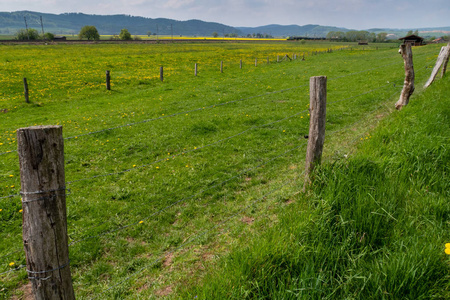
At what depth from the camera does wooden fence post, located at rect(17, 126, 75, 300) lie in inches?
88.3

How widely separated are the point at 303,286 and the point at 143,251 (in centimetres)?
334

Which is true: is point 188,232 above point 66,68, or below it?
below

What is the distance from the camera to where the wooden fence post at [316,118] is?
4.62 meters

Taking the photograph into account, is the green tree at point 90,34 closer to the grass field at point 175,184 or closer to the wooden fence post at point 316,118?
the grass field at point 175,184

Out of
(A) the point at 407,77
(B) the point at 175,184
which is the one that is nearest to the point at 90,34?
(B) the point at 175,184

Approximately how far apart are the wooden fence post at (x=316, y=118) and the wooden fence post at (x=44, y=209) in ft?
11.8

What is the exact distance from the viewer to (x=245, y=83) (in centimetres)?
2377

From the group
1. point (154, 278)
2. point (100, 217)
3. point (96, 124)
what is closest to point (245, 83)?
point (96, 124)

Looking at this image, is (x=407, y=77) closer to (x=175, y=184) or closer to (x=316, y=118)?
(x=316, y=118)

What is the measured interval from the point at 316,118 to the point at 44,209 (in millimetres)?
3905

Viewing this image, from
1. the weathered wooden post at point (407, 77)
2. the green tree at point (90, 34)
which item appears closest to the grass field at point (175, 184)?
the weathered wooden post at point (407, 77)

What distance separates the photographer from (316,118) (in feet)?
15.5

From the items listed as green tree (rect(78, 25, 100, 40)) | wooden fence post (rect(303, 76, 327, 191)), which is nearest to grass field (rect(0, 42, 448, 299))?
wooden fence post (rect(303, 76, 327, 191))

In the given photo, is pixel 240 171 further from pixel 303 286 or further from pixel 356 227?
pixel 303 286
